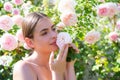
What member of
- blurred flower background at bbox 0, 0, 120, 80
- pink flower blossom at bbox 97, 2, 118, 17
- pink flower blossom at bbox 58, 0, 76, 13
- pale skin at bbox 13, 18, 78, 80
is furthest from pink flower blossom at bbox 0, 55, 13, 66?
pale skin at bbox 13, 18, 78, 80

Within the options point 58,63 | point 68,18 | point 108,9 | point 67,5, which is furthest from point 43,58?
point 108,9

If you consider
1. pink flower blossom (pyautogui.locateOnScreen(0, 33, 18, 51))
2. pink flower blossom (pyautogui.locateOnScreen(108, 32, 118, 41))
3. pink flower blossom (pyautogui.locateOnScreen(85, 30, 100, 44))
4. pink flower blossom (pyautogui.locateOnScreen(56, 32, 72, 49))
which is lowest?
pink flower blossom (pyautogui.locateOnScreen(108, 32, 118, 41))

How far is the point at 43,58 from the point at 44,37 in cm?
19

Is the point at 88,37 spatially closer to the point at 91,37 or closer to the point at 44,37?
the point at 91,37

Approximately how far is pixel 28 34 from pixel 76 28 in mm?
1207

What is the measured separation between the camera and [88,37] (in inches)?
131

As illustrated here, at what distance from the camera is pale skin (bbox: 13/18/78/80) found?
8.03 feet

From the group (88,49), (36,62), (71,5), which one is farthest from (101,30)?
(36,62)

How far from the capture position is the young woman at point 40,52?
2453mm

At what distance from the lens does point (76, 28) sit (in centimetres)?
368

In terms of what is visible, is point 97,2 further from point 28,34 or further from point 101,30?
point 28,34

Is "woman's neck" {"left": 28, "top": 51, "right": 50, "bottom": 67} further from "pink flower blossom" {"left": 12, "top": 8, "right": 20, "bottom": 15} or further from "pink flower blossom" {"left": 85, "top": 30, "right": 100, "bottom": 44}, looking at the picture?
"pink flower blossom" {"left": 12, "top": 8, "right": 20, "bottom": 15}

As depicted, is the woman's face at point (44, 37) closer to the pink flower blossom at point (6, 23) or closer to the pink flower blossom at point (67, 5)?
the pink flower blossom at point (67, 5)

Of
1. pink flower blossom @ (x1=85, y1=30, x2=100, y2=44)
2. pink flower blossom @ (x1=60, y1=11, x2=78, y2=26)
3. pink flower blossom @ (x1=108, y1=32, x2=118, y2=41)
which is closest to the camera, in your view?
pink flower blossom @ (x1=60, y1=11, x2=78, y2=26)
